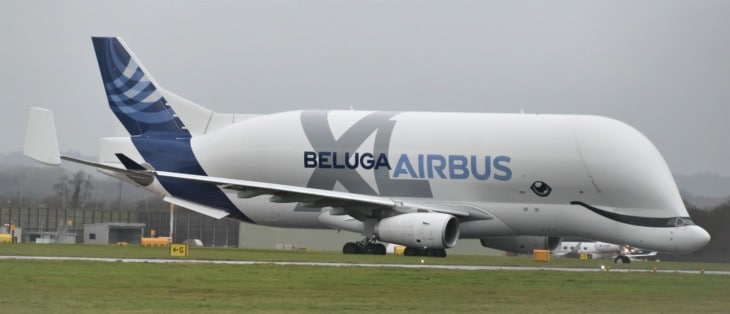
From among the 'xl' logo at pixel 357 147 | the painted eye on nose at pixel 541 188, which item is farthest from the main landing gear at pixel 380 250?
the painted eye on nose at pixel 541 188

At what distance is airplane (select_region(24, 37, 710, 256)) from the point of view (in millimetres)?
45750

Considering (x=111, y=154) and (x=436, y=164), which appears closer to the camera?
(x=436, y=164)

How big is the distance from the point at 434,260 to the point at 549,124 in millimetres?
6530

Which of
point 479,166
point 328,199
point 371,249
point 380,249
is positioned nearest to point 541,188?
point 479,166

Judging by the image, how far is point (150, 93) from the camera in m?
55.7

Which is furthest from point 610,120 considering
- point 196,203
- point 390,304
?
point 390,304

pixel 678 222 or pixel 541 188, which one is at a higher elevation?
pixel 541 188

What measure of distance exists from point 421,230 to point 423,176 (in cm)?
377

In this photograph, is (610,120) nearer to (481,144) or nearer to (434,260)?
(481,144)

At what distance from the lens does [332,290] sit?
92.8 ft

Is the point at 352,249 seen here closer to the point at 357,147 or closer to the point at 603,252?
the point at 357,147

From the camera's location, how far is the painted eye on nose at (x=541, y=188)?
46.9 metres

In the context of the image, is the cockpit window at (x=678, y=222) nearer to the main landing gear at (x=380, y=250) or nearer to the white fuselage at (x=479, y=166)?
the white fuselage at (x=479, y=166)

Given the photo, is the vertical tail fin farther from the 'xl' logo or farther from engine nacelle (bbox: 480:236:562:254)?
engine nacelle (bbox: 480:236:562:254)
